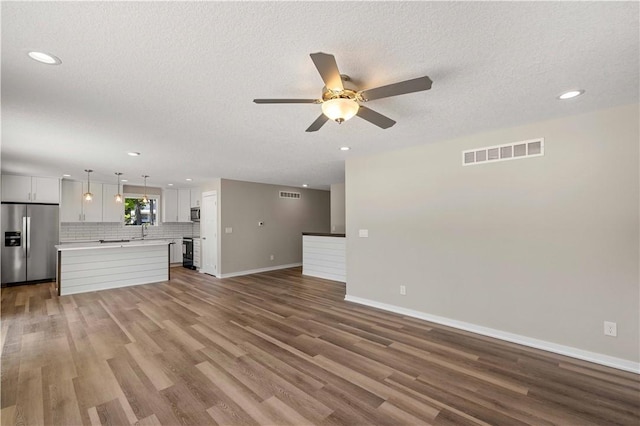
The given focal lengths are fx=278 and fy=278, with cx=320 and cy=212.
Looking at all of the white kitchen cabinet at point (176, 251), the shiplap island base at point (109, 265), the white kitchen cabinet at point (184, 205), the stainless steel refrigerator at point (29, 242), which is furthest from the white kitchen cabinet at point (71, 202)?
the white kitchen cabinet at point (176, 251)

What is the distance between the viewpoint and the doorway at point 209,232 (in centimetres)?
698

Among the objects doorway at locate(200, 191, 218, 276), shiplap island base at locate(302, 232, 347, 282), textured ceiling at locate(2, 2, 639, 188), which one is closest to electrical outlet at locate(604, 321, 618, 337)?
textured ceiling at locate(2, 2, 639, 188)

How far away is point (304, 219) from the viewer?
8844 mm

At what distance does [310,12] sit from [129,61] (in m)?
1.29

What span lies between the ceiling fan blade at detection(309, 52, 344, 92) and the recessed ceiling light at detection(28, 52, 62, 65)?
171cm

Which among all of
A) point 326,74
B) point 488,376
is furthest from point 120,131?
point 488,376

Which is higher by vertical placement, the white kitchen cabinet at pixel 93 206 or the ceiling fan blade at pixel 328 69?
the ceiling fan blade at pixel 328 69

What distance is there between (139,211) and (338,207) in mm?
6055

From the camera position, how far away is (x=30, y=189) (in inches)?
247

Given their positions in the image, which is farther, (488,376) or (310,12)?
(488,376)

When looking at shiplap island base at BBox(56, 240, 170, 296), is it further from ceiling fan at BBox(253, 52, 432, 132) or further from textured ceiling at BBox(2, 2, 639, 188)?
ceiling fan at BBox(253, 52, 432, 132)

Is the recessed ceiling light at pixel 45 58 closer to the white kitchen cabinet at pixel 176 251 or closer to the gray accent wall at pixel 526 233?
the gray accent wall at pixel 526 233

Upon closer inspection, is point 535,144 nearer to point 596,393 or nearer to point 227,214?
point 596,393

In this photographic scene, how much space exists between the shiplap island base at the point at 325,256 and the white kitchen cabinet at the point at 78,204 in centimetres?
566
